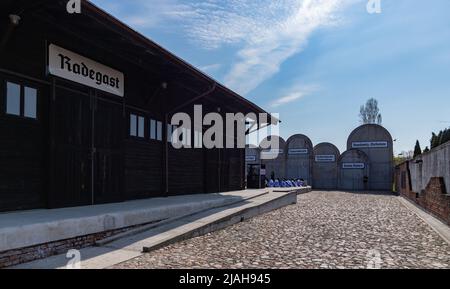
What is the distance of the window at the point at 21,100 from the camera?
7344 mm

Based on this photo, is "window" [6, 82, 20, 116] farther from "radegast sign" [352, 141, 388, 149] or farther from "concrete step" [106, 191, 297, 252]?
"radegast sign" [352, 141, 388, 149]

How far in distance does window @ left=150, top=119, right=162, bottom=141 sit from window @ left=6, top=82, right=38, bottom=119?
4444 millimetres

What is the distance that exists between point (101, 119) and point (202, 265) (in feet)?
16.0

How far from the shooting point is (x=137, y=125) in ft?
37.3

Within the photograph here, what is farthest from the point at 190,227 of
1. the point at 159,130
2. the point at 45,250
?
the point at 159,130

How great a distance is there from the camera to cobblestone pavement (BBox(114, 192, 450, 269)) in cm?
629

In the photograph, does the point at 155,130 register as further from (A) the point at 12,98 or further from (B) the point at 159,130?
(A) the point at 12,98

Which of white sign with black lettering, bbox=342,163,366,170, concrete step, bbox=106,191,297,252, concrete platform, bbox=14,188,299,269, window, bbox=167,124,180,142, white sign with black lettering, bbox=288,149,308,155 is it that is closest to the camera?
concrete platform, bbox=14,188,299,269

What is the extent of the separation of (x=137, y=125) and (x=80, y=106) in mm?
2599

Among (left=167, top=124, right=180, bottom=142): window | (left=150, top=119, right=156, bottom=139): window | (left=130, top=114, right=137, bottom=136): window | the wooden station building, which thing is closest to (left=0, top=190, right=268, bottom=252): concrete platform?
the wooden station building

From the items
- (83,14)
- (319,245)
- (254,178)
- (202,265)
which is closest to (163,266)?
(202,265)

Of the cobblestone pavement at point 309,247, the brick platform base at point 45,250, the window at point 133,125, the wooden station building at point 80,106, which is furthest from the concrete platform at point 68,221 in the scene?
the window at point 133,125

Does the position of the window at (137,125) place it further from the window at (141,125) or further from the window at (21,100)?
the window at (21,100)

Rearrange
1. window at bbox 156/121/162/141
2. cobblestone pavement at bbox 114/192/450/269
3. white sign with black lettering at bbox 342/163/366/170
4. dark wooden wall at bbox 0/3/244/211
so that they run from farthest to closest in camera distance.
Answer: white sign with black lettering at bbox 342/163/366/170
window at bbox 156/121/162/141
dark wooden wall at bbox 0/3/244/211
cobblestone pavement at bbox 114/192/450/269
